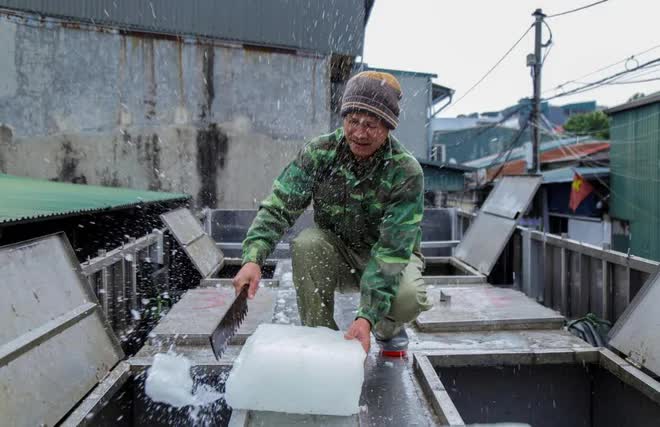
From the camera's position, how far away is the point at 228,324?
2.23 m

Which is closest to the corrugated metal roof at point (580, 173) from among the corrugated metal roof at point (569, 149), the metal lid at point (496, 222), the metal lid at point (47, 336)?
the corrugated metal roof at point (569, 149)

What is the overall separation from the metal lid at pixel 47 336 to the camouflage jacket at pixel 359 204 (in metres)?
1.11

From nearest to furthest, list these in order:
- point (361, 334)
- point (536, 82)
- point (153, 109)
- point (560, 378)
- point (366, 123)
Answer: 1. point (361, 334)
2. point (366, 123)
3. point (560, 378)
4. point (153, 109)
5. point (536, 82)

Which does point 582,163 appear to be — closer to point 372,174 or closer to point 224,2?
point 224,2

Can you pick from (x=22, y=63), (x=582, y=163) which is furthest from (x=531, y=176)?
(x=582, y=163)

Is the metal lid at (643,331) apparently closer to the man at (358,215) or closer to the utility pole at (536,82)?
the man at (358,215)

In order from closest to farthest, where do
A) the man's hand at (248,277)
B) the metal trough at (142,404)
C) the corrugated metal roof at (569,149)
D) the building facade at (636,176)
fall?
the man's hand at (248,277) < the metal trough at (142,404) < the building facade at (636,176) < the corrugated metal roof at (569,149)

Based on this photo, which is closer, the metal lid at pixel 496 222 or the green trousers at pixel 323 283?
the green trousers at pixel 323 283

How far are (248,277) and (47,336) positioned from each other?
43.0 inches

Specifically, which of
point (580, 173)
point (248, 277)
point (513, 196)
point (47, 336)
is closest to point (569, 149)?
point (580, 173)

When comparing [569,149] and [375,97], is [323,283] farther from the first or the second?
[569,149]

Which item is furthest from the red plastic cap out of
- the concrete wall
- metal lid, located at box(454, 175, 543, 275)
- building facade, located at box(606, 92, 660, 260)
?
building facade, located at box(606, 92, 660, 260)

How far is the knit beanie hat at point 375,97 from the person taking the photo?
7.57 feet

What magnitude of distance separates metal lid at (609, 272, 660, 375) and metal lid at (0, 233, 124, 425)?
3.25 meters
